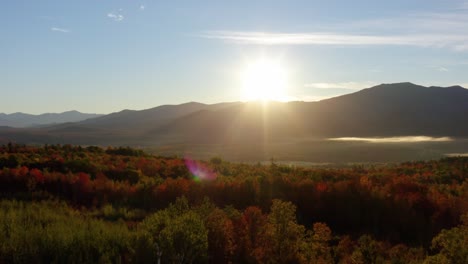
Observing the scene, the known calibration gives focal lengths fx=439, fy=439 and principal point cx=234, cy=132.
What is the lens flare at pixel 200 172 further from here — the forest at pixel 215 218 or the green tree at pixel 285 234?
the green tree at pixel 285 234

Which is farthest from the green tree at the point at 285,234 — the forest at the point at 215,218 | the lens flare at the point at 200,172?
the lens flare at the point at 200,172

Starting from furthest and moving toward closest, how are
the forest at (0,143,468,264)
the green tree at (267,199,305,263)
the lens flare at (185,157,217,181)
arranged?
1. the lens flare at (185,157,217,181)
2. the green tree at (267,199,305,263)
3. the forest at (0,143,468,264)

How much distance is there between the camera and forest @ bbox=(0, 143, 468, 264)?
11914mm

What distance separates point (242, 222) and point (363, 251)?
4.14 meters

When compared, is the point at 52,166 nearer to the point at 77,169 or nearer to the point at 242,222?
the point at 77,169

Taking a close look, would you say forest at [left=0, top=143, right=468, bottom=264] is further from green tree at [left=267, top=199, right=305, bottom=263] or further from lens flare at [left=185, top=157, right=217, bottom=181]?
lens flare at [left=185, top=157, right=217, bottom=181]

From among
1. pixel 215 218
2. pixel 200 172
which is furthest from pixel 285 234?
pixel 200 172

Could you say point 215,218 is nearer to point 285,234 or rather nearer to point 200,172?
point 285,234

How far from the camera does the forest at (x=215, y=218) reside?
11.9 meters

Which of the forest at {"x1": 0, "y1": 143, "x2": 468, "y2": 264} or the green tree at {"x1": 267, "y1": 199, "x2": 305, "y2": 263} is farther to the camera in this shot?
the green tree at {"x1": 267, "y1": 199, "x2": 305, "y2": 263}

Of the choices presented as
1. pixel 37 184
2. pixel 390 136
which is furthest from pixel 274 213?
pixel 390 136

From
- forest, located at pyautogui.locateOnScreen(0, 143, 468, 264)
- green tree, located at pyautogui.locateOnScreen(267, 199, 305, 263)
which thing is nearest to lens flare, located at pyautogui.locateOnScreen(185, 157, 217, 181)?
forest, located at pyautogui.locateOnScreen(0, 143, 468, 264)

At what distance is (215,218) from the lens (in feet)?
44.2

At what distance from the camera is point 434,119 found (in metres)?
183
